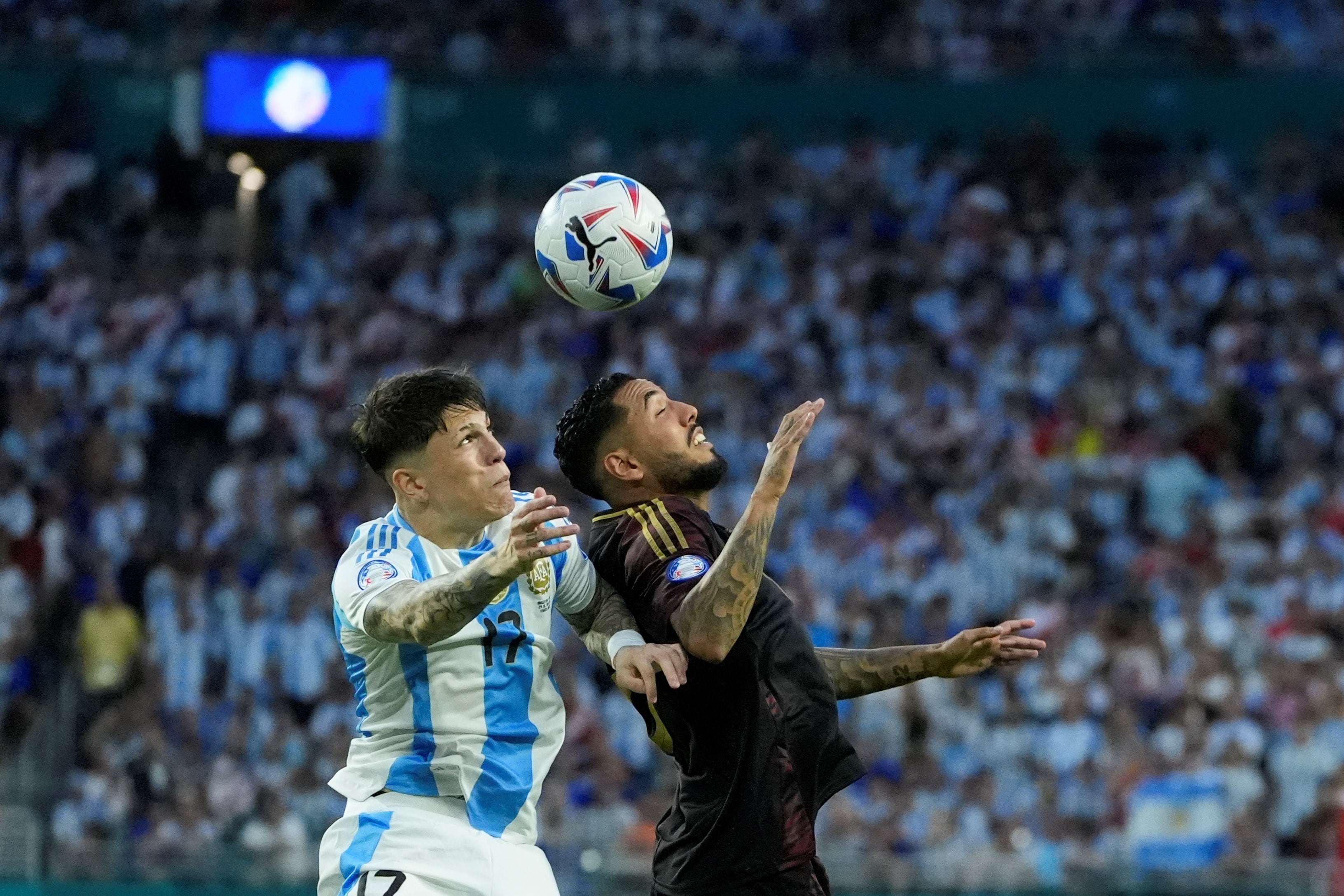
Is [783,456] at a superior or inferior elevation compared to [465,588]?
superior

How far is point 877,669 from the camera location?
16.6ft

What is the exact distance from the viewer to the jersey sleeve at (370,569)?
4.30 m

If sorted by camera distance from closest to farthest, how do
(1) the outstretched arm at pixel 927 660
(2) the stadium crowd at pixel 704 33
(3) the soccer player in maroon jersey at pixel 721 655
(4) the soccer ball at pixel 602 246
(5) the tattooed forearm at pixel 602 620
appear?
(3) the soccer player in maroon jersey at pixel 721 655, (5) the tattooed forearm at pixel 602 620, (1) the outstretched arm at pixel 927 660, (4) the soccer ball at pixel 602 246, (2) the stadium crowd at pixel 704 33

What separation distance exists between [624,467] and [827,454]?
9.24m

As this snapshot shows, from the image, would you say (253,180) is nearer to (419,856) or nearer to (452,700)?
(452,700)

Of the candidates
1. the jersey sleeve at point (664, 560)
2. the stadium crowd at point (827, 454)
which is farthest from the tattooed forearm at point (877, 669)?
the stadium crowd at point (827, 454)

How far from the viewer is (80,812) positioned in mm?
11633

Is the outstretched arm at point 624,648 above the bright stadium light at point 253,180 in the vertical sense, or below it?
below

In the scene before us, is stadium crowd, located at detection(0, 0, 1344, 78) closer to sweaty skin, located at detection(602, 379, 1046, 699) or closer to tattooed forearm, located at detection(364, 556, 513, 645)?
sweaty skin, located at detection(602, 379, 1046, 699)

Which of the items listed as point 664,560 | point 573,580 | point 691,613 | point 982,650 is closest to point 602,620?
point 573,580

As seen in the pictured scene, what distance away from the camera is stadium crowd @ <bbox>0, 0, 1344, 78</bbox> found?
17.6 meters

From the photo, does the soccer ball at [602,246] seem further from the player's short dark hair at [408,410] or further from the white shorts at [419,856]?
the white shorts at [419,856]

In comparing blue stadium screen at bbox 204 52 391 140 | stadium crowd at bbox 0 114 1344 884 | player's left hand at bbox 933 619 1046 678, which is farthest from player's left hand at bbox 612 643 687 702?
blue stadium screen at bbox 204 52 391 140

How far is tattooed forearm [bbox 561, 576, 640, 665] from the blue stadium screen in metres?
14.0
